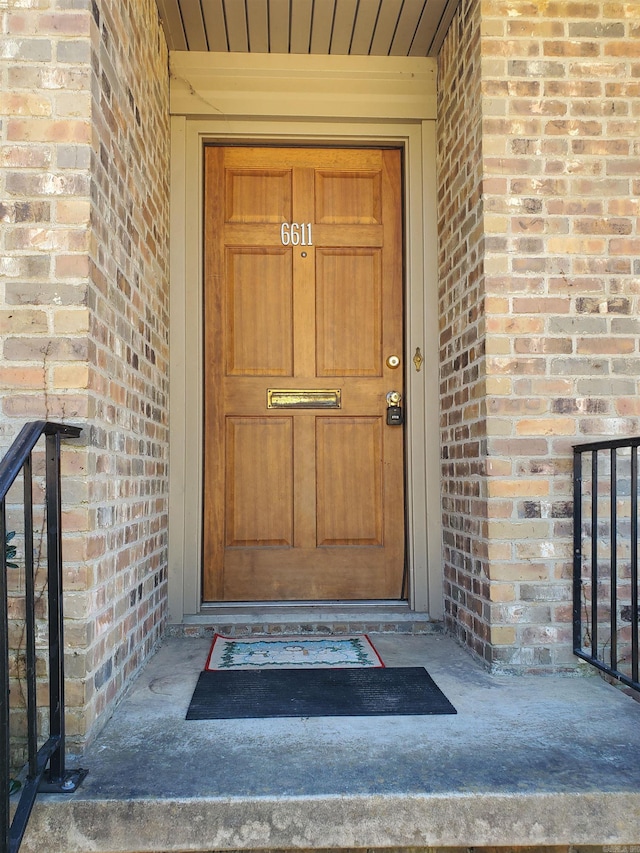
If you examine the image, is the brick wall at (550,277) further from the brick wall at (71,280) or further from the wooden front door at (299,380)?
the brick wall at (71,280)

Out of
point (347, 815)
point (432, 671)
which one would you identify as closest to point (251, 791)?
point (347, 815)

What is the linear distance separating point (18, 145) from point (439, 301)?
1938 millimetres

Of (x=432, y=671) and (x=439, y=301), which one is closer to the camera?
(x=432, y=671)

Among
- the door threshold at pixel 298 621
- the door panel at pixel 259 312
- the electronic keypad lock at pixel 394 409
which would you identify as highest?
the door panel at pixel 259 312

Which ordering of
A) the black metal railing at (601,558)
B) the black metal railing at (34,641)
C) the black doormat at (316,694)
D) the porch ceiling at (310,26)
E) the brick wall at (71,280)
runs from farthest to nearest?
the porch ceiling at (310,26) → the black metal railing at (601,558) → the black doormat at (316,694) → the brick wall at (71,280) → the black metal railing at (34,641)

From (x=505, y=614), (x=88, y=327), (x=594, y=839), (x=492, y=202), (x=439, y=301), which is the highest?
(x=492, y=202)

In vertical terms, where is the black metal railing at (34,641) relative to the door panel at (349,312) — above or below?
below

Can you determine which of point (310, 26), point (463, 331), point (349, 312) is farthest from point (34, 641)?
point (310, 26)

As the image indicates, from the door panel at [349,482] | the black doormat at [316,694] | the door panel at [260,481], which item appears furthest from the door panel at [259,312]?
the black doormat at [316,694]

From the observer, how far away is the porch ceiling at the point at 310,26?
295 centimetres

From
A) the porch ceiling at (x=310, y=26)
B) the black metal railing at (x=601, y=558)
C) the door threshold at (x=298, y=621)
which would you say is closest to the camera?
the black metal railing at (x=601, y=558)

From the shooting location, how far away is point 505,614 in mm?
2533

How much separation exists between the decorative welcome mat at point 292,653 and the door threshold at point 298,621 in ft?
0.23

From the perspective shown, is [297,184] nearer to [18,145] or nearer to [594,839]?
[18,145]
